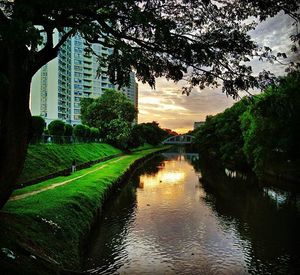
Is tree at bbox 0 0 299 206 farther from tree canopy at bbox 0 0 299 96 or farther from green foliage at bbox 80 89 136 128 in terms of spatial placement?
green foliage at bbox 80 89 136 128

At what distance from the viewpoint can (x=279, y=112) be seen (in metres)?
9.23

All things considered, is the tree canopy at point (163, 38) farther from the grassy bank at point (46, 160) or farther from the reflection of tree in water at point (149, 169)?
the reflection of tree in water at point (149, 169)

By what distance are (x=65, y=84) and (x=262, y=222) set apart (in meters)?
114

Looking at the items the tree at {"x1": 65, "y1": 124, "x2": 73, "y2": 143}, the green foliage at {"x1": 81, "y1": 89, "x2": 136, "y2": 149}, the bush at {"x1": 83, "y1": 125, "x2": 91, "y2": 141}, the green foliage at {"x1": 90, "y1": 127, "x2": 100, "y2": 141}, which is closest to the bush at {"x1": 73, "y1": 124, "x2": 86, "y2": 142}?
the bush at {"x1": 83, "y1": 125, "x2": 91, "y2": 141}

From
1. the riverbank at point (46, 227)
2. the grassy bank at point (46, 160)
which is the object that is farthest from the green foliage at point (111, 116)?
the riverbank at point (46, 227)

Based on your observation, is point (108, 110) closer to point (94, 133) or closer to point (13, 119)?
point (94, 133)

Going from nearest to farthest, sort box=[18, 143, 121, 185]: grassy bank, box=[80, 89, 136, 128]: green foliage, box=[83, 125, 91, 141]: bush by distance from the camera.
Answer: box=[18, 143, 121, 185]: grassy bank, box=[83, 125, 91, 141]: bush, box=[80, 89, 136, 128]: green foliage

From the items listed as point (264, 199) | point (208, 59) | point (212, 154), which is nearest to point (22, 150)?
point (208, 59)

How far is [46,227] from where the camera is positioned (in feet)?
46.8

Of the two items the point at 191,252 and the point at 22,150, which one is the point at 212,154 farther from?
the point at 22,150

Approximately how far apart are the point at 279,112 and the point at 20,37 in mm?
6537

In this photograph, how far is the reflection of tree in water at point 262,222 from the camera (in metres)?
16.0

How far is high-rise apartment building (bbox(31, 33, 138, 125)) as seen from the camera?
116m

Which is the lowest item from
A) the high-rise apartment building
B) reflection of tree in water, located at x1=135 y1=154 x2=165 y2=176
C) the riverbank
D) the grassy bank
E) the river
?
the river
